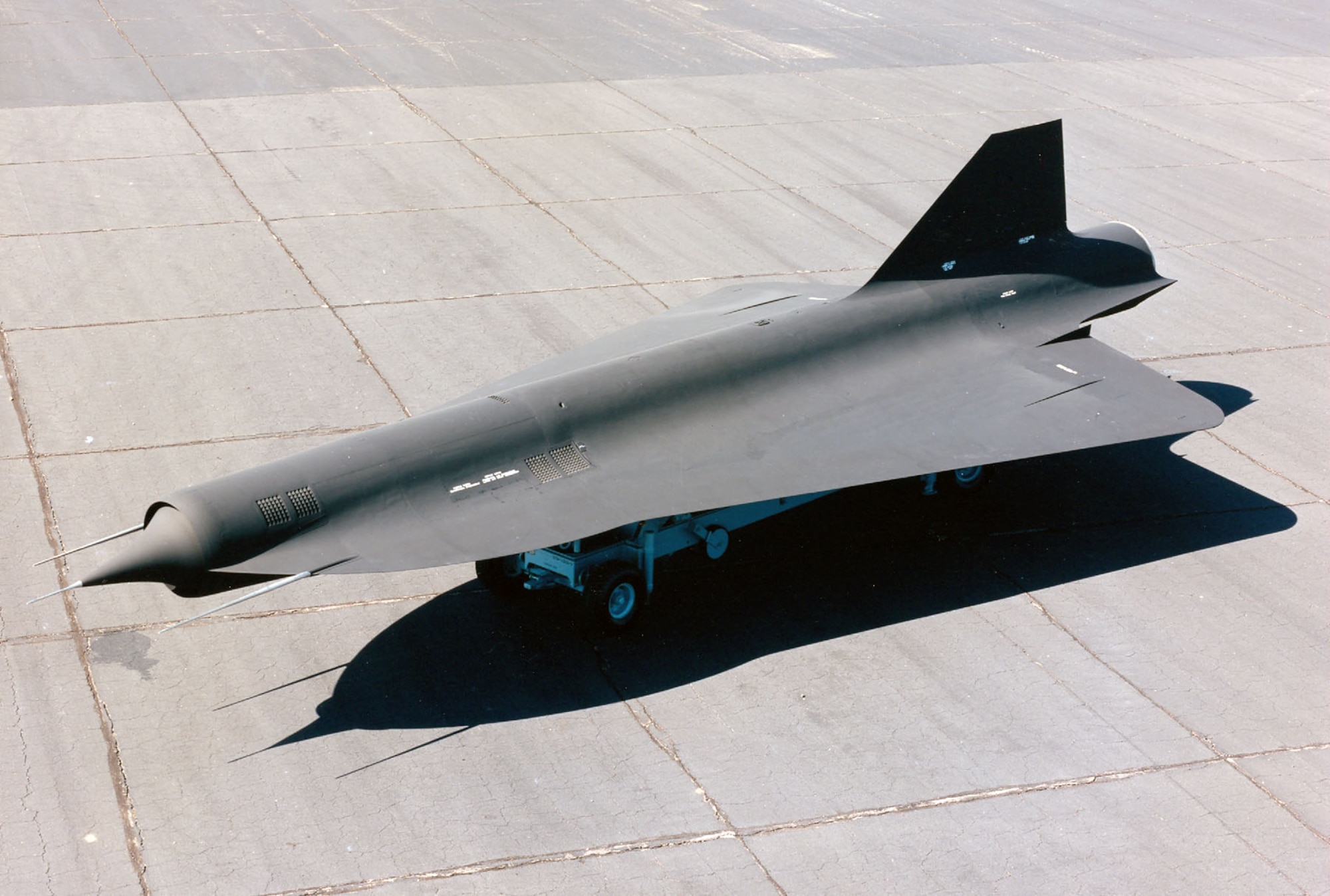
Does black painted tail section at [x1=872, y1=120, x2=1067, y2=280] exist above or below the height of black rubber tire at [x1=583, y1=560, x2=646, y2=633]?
above

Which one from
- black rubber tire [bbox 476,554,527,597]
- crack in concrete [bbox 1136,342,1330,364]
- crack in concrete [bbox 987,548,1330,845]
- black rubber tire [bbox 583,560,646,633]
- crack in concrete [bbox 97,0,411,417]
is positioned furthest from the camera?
crack in concrete [bbox 1136,342,1330,364]

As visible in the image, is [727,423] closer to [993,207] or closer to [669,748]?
[669,748]

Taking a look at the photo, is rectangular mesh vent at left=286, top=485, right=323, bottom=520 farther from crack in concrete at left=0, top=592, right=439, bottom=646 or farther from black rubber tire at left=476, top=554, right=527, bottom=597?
black rubber tire at left=476, top=554, right=527, bottom=597

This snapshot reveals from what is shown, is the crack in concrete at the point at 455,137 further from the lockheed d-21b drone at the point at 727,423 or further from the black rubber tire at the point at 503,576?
the black rubber tire at the point at 503,576

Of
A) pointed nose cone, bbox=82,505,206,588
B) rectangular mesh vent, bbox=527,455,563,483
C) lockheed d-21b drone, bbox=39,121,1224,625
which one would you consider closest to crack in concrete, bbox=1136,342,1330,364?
lockheed d-21b drone, bbox=39,121,1224,625

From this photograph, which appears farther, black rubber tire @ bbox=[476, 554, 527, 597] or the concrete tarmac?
black rubber tire @ bbox=[476, 554, 527, 597]

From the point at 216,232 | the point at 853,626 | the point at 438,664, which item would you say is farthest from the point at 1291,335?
the point at 216,232

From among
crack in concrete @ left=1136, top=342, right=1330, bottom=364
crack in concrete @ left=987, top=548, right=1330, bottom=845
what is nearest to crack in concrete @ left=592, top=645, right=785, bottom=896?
crack in concrete @ left=987, top=548, right=1330, bottom=845

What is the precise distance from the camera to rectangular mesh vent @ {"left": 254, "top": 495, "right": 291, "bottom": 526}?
931 centimetres

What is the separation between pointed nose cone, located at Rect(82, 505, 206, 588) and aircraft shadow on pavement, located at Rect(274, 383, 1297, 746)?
4.92 feet

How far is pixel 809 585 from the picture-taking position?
461 inches

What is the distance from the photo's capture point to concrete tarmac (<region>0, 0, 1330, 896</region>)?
8.95 metres

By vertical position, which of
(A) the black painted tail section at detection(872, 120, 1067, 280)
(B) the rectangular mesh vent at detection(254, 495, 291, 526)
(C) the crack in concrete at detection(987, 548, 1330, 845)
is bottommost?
(C) the crack in concrete at detection(987, 548, 1330, 845)

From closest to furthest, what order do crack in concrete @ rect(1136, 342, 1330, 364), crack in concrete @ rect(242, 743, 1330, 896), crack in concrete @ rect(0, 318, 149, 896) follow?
crack in concrete @ rect(242, 743, 1330, 896) < crack in concrete @ rect(0, 318, 149, 896) < crack in concrete @ rect(1136, 342, 1330, 364)
